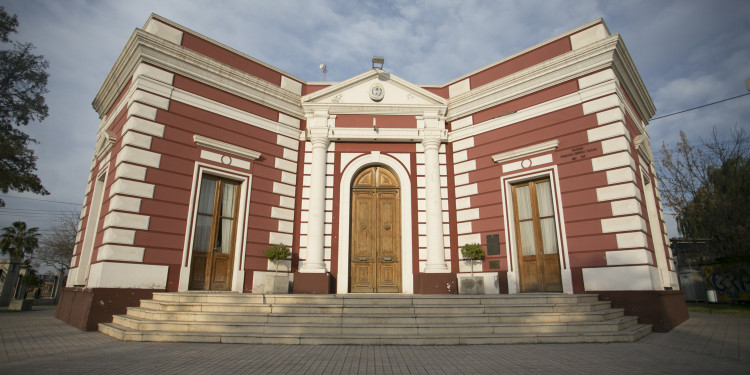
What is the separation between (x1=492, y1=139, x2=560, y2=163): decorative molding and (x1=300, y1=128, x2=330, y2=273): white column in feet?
16.1

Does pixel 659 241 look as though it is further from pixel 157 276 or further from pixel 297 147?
pixel 157 276

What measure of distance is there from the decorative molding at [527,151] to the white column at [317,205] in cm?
491

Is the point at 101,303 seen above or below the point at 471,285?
below

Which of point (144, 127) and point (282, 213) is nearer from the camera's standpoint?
point (144, 127)

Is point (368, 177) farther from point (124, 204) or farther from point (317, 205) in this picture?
point (124, 204)

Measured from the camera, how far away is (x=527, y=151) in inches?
414

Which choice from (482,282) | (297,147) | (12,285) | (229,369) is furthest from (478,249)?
(12,285)

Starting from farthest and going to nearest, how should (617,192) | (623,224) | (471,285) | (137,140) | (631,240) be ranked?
(471,285), (137,140), (617,192), (623,224), (631,240)

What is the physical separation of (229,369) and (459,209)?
8.17m

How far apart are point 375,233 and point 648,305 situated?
21.6ft

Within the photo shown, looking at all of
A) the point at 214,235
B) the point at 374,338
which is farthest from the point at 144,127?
the point at 374,338

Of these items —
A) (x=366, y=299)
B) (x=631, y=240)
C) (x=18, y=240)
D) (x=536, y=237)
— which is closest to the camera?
(x=366, y=299)

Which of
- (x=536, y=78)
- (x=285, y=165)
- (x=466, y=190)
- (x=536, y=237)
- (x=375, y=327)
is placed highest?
(x=536, y=78)

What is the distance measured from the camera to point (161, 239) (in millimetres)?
9047
